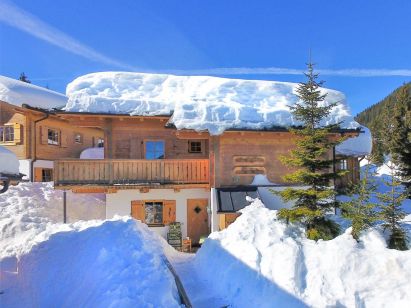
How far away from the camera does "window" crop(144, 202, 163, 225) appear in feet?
48.5

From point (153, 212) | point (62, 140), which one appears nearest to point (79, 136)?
point (62, 140)

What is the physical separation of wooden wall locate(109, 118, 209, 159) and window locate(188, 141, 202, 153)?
0.17 meters

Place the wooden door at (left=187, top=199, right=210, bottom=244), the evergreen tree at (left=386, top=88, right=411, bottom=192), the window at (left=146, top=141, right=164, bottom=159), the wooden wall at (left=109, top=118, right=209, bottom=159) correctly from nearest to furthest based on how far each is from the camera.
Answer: the wooden door at (left=187, top=199, right=210, bottom=244)
the wooden wall at (left=109, top=118, right=209, bottom=159)
the window at (left=146, top=141, right=164, bottom=159)
the evergreen tree at (left=386, top=88, right=411, bottom=192)

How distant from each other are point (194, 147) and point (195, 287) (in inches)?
338

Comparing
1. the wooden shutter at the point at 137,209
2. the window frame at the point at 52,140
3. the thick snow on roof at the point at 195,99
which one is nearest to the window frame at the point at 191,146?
the thick snow on roof at the point at 195,99

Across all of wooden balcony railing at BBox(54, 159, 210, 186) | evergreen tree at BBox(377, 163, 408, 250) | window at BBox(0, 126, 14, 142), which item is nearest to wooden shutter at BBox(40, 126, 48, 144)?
window at BBox(0, 126, 14, 142)

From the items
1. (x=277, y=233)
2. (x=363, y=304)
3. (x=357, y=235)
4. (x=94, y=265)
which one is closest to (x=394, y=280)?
(x=363, y=304)

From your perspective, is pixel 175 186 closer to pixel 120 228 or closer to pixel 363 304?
pixel 120 228

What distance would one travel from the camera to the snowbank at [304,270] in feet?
25.1


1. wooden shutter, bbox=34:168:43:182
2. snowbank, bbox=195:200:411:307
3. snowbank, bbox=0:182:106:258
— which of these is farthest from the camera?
wooden shutter, bbox=34:168:43:182

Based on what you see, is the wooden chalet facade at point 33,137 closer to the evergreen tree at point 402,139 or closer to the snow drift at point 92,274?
the snow drift at point 92,274

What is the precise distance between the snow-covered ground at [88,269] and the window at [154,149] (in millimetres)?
5019

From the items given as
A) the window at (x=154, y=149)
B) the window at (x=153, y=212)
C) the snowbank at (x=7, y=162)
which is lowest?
the window at (x=153, y=212)

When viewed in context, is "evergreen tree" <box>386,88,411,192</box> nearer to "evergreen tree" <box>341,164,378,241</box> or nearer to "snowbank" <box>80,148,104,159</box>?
"evergreen tree" <box>341,164,378,241</box>
